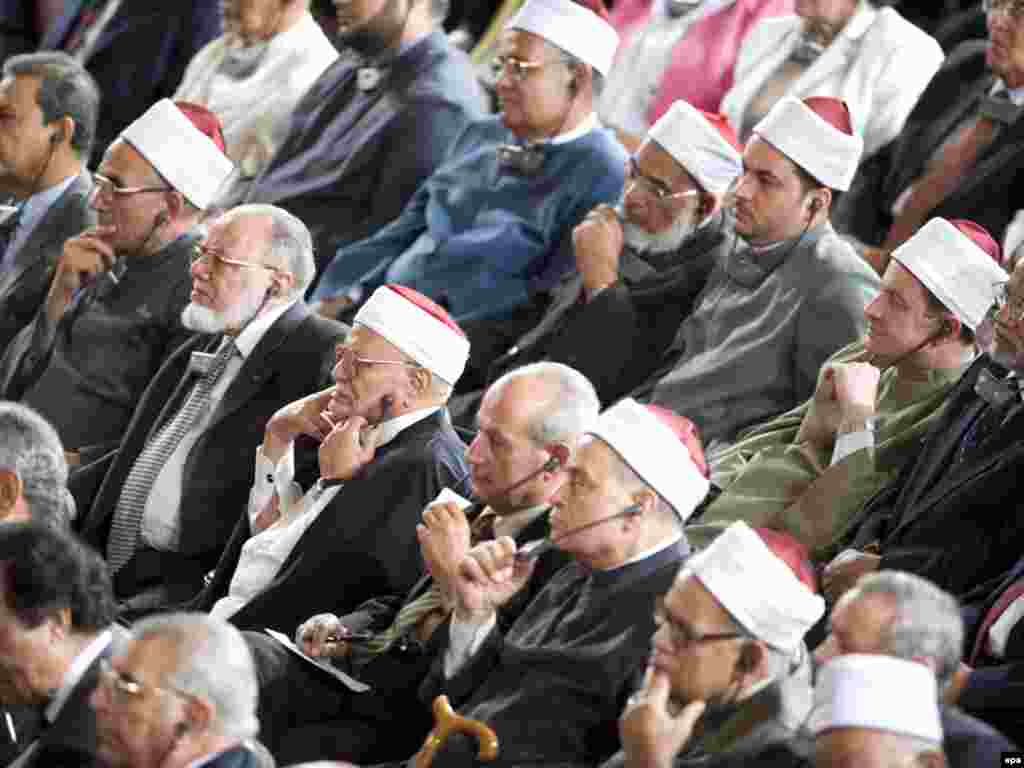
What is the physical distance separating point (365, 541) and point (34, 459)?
79 centimetres

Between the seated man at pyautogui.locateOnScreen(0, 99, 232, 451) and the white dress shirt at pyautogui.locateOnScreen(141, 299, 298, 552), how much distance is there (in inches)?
21.6

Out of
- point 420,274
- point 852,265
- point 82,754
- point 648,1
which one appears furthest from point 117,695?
point 648,1

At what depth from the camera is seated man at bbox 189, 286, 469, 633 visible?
5539 millimetres

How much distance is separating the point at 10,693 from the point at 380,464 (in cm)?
117

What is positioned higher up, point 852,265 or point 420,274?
point 852,265

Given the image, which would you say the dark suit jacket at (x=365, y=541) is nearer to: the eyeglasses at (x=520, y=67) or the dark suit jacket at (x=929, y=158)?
the eyeglasses at (x=520, y=67)

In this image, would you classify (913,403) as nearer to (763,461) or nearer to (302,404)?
(763,461)

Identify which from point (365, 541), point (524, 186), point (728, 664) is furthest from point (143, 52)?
point (728, 664)

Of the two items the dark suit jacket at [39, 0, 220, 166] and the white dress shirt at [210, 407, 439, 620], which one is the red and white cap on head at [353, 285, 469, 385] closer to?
the white dress shirt at [210, 407, 439, 620]

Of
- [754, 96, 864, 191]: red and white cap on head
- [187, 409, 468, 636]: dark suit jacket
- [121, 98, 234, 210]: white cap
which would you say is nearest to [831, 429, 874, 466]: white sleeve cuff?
[187, 409, 468, 636]: dark suit jacket

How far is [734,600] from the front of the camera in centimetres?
442

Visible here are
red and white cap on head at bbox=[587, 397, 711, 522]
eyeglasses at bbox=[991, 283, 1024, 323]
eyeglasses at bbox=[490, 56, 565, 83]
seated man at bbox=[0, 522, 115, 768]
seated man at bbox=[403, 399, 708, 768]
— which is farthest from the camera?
eyeglasses at bbox=[490, 56, 565, 83]

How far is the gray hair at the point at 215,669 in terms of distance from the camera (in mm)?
4211

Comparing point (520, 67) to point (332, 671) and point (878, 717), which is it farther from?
point (878, 717)
